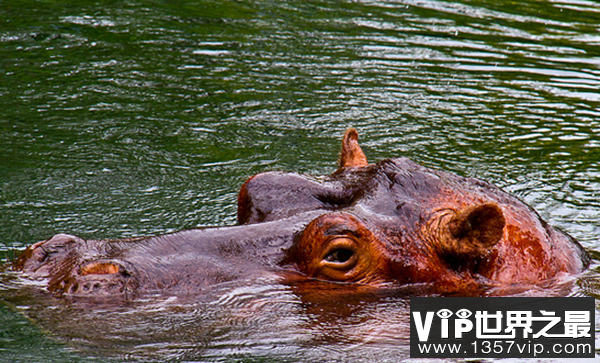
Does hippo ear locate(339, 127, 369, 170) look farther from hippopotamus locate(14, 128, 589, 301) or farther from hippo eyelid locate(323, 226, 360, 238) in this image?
hippo eyelid locate(323, 226, 360, 238)

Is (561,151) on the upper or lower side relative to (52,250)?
lower

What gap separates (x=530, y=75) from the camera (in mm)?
13781

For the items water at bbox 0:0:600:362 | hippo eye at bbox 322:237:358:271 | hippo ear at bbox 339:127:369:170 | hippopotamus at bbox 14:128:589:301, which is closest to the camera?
water at bbox 0:0:600:362

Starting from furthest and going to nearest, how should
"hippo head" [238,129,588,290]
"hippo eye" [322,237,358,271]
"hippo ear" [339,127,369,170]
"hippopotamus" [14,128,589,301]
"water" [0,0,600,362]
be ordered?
1. "hippo ear" [339,127,369,170]
2. "hippo head" [238,129,588,290]
3. "hippo eye" [322,237,358,271]
4. "hippopotamus" [14,128,589,301]
5. "water" [0,0,600,362]

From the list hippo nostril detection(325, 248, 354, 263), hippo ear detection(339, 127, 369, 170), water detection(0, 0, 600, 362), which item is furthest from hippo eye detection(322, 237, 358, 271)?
hippo ear detection(339, 127, 369, 170)

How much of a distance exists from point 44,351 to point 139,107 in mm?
6820

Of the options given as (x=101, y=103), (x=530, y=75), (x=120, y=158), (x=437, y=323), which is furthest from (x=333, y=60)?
(x=437, y=323)

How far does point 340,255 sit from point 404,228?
526 mm

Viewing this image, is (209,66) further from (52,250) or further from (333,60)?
(52,250)

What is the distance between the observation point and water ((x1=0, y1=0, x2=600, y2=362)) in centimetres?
534

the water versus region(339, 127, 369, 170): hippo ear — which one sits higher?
region(339, 127, 369, 170): hippo ear

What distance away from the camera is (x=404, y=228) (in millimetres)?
5906

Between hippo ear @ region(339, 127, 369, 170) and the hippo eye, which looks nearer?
the hippo eye

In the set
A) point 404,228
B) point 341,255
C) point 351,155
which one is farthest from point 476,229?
point 351,155
